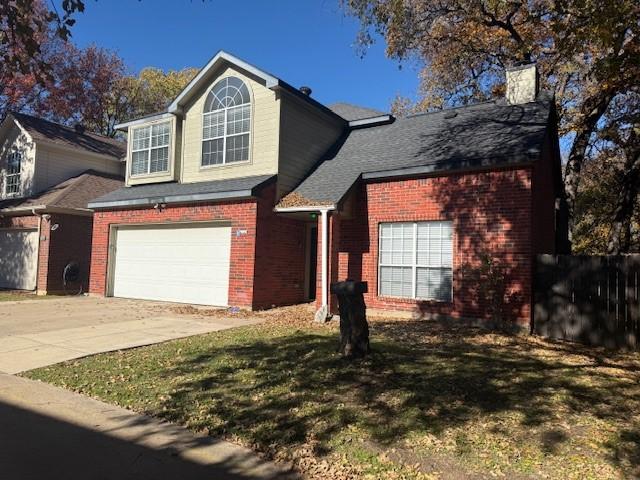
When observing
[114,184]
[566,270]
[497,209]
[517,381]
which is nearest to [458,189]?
[497,209]

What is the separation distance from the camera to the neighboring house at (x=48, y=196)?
59.2 ft

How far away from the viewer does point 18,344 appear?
8.26 metres

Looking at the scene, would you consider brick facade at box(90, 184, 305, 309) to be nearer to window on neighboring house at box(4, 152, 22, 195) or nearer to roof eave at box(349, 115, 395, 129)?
roof eave at box(349, 115, 395, 129)

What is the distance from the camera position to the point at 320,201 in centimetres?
1206

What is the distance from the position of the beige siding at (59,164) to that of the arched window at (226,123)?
9137 millimetres

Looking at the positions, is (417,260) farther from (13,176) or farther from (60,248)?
(13,176)

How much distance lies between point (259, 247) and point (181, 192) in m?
3.38

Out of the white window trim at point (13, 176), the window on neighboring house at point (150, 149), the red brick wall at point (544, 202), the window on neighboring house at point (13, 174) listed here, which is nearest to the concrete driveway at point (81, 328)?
the window on neighboring house at point (150, 149)

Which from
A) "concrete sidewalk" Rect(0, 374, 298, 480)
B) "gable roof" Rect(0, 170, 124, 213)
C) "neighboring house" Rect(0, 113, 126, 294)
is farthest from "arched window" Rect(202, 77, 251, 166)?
"concrete sidewalk" Rect(0, 374, 298, 480)

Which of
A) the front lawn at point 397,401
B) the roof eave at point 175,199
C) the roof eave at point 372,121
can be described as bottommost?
the front lawn at point 397,401

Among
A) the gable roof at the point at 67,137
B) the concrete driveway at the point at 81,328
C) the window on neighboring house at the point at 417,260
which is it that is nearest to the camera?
the concrete driveway at the point at 81,328

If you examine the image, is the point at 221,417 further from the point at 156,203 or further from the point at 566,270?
the point at 156,203

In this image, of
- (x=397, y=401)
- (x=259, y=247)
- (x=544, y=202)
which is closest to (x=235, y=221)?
(x=259, y=247)

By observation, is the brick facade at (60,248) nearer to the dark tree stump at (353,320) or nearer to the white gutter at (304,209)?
the white gutter at (304,209)
